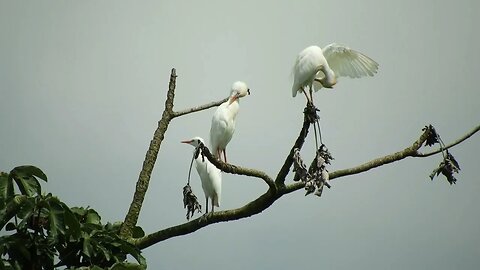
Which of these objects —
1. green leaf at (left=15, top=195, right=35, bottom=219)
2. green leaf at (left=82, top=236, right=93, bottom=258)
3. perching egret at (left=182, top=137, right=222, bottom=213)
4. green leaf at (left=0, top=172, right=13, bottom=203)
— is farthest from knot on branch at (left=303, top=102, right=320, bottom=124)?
perching egret at (left=182, top=137, right=222, bottom=213)

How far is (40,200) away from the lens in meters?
7.48

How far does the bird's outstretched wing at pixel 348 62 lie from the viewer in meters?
11.5

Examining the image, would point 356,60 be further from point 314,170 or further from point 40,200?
point 40,200

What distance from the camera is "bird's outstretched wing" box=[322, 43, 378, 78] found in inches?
453

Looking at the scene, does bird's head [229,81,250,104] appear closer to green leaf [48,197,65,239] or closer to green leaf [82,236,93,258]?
green leaf [82,236,93,258]

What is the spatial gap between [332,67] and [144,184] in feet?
10.3

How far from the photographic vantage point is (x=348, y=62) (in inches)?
461

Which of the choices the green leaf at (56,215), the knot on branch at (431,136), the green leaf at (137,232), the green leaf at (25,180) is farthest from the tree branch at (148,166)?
the knot on branch at (431,136)

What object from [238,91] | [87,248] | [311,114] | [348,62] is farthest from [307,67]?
[87,248]

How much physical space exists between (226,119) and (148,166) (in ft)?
8.81

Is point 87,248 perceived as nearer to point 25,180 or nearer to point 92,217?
point 25,180

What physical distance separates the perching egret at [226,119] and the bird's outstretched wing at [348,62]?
1902 mm

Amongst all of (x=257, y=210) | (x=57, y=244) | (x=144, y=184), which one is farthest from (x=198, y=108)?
(x=57, y=244)

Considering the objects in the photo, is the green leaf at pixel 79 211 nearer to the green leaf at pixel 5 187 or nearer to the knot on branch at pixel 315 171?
the green leaf at pixel 5 187
